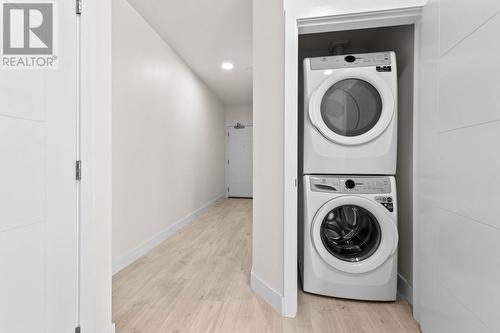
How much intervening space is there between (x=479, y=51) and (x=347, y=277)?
1420 millimetres

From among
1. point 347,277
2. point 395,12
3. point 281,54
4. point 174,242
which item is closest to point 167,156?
point 174,242

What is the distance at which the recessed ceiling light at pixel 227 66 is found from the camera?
3.62 m

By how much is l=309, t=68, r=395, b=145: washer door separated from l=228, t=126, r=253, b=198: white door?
4.47 meters

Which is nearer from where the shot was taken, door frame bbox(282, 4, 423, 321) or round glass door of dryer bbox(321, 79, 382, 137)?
door frame bbox(282, 4, 423, 321)

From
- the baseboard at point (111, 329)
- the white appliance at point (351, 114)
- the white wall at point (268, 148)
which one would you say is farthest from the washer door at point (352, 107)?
the baseboard at point (111, 329)

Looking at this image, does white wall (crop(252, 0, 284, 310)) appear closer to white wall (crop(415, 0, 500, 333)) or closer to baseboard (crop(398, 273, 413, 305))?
white wall (crop(415, 0, 500, 333))

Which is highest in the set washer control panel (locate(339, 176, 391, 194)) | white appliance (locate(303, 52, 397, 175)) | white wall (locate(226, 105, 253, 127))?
white wall (locate(226, 105, 253, 127))

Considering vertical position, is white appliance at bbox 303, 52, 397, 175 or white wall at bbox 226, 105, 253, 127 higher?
white wall at bbox 226, 105, 253, 127

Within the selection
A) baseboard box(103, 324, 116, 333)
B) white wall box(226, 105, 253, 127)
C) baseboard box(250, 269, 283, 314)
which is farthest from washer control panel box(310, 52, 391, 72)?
white wall box(226, 105, 253, 127)

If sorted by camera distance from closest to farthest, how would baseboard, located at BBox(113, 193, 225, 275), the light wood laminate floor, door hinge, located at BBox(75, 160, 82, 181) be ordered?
door hinge, located at BBox(75, 160, 82, 181) → the light wood laminate floor → baseboard, located at BBox(113, 193, 225, 275)

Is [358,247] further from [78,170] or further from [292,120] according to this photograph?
[78,170]

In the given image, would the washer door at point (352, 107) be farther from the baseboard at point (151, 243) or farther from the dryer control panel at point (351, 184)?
the baseboard at point (151, 243)

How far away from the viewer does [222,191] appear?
5.89m

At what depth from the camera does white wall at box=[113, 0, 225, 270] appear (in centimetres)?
212
